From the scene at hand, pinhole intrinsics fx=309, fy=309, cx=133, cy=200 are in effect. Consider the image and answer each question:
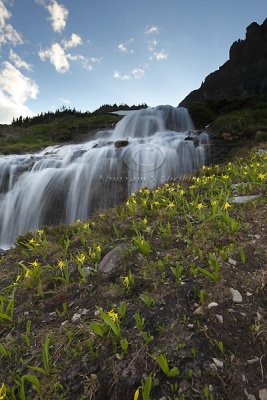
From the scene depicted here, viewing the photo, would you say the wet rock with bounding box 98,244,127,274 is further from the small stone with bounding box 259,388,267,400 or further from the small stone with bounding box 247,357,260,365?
the small stone with bounding box 259,388,267,400

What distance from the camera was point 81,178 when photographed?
11500mm

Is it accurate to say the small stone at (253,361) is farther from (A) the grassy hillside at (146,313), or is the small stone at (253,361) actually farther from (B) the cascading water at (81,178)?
(B) the cascading water at (81,178)

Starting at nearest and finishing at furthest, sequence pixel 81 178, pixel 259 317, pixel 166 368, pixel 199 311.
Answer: pixel 166 368
pixel 259 317
pixel 199 311
pixel 81 178

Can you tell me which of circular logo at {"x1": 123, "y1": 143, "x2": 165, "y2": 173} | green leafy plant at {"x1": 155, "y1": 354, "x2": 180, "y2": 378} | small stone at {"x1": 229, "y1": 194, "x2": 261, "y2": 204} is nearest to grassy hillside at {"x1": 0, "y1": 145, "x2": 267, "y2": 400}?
green leafy plant at {"x1": 155, "y1": 354, "x2": 180, "y2": 378}

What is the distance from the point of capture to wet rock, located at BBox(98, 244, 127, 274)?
4056 millimetres

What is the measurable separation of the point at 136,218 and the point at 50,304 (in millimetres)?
2332

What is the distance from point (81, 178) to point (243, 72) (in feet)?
135

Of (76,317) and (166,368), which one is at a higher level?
Answer: (166,368)

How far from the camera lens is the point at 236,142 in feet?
45.8

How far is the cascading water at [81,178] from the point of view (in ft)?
33.7

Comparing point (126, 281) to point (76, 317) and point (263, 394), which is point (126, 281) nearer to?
point (76, 317)

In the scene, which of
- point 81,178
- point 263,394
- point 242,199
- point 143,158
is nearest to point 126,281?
point 263,394

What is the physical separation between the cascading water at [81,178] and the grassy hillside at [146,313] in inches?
197

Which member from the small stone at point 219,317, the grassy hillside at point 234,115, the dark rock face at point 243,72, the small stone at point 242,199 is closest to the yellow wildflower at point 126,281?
the small stone at point 219,317
